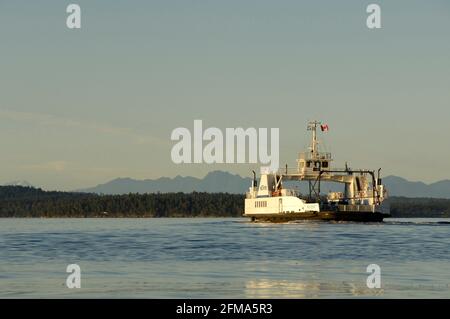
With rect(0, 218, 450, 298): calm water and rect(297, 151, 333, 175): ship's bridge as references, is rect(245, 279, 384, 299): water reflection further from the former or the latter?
rect(297, 151, 333, 175): ship's bridge

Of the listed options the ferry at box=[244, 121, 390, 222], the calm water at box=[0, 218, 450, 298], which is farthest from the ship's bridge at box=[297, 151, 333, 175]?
the calm water at box=[0, 218, 450, 298]

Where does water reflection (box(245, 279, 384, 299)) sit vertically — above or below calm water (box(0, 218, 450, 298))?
below

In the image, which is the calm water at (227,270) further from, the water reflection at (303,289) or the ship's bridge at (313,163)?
the ship's bridge at (313,163)

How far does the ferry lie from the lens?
5315 inches

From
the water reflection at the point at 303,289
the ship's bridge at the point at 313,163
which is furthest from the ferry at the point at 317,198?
the water reflection at the point at 303,289

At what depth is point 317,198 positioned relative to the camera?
145 m

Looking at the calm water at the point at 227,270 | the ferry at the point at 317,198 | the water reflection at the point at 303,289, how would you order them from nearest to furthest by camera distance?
the water reflection at the point at 303,289 → the calm water at the point at 227,270 → the ferry at the point at 317,198

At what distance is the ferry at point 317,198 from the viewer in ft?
443

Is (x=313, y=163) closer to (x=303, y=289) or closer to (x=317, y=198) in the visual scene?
(x=317, y=198)

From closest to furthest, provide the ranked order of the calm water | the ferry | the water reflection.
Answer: the water reflection < the calm water < the ferry

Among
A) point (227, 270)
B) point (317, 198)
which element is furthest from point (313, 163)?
point (227, 270)

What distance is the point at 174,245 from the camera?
73.9 m
